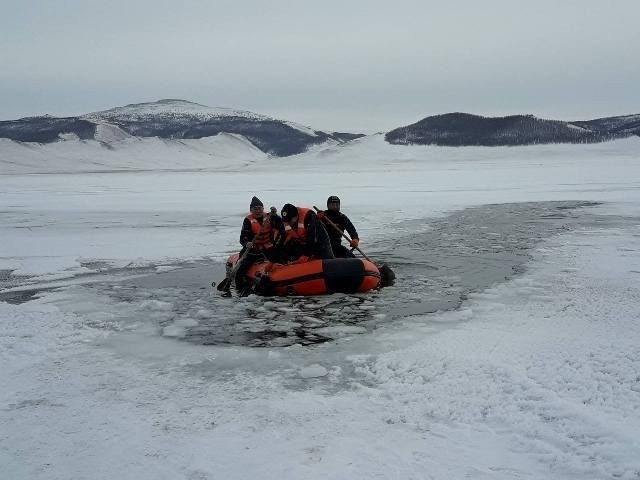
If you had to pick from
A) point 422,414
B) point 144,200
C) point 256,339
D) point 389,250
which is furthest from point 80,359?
point 144,200

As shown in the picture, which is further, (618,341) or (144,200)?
(144,200)

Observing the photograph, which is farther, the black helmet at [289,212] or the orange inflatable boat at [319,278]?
the black helmet at [289,212]

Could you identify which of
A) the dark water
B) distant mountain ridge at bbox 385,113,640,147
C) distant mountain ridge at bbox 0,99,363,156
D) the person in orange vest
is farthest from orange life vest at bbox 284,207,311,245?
distant mountain ridge at bbox 0,99,363,156

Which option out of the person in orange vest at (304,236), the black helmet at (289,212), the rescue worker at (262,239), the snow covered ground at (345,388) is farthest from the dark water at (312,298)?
the black helmet at (289,212)

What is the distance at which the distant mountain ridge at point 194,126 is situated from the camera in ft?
Result: 378

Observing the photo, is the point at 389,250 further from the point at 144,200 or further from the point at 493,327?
the point at 144,200

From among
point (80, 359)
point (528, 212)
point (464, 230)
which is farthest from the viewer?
point (528, 212)

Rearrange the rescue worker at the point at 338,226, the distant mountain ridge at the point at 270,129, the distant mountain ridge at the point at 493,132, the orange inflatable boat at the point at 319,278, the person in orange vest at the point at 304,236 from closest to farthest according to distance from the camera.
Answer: the orange inflatable boat at the point at 319,278 < the person in orange vest at the point at 304,236 < the rescue worker at the point at 338,226 < the distant mountain ridge at the point at 493,132 < the distant mountain ridge at the point at 270,129

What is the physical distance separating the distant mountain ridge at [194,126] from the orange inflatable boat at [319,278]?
105 metres

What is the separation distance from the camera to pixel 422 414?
3566 mm

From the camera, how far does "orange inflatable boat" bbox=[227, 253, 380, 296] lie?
6668mm

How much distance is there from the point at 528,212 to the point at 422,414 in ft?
39.6

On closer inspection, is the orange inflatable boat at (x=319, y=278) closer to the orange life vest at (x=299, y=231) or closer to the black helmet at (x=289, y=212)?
the orange life vest at (x=299, y=231)

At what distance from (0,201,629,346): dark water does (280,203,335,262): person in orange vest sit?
26.5 inches
